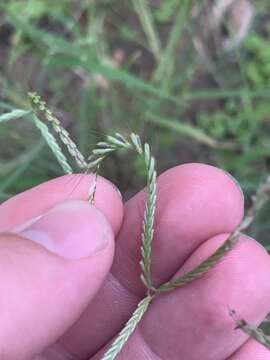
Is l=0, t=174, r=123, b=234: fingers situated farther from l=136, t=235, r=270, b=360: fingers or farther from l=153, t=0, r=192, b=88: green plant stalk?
l=153, t=0, r=192, b=88: green plant stalk

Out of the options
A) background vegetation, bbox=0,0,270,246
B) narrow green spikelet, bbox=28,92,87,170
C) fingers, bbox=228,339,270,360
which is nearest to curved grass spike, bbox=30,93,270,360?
narrow green spikelet, bbox=28,92,87,170

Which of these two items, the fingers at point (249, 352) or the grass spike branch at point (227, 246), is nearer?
the grass spike branch at point (227, 246)

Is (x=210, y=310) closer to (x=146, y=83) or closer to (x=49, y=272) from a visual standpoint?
(x=49, y=272)

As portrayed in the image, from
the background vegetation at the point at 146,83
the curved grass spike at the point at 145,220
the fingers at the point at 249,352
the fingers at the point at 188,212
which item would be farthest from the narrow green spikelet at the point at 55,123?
the background vegetation at the point at 146,83

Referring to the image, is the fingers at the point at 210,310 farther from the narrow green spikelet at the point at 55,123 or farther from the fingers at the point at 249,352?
the narrow green spikelet at the point at 55,123

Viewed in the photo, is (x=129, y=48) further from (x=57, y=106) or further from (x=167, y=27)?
(x=57, y=106)

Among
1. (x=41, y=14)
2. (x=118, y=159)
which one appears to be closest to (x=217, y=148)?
(x=118, y=159)
